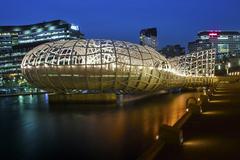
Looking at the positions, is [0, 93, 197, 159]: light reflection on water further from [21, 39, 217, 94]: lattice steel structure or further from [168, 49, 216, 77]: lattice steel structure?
[168, 49, 216, 77]: lattice steel structure

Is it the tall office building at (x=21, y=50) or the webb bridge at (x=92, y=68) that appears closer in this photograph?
the webb bridge at (x=92, y=68)

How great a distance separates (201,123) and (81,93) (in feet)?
98.2

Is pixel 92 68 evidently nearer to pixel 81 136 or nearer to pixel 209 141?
pixel 81 136

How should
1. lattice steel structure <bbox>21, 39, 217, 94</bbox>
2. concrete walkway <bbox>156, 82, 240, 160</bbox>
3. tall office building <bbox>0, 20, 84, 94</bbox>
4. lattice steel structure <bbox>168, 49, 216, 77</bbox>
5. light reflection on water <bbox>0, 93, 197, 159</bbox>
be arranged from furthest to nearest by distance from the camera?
tall office building <bbox>0, 20, 84, 94</bbox>, lattice steel structure <bbox>168, 49, 216, 77</bbox>, lattice steel structure <bbox>21, 39, 217, 94</bbox>, light reflection on water <bbox>0, 93, 197, 159</bbox>, concrete walkway <bbox>156, 82, 240, 160</bbox>

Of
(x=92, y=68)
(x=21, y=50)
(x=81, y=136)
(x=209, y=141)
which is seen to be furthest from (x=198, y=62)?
(x=21, y=50)

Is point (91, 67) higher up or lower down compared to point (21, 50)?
lower down

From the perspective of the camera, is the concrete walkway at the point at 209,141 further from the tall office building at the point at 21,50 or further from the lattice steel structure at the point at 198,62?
the tall office building at the point at 21,50

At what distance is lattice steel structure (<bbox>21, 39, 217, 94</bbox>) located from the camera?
156 ft

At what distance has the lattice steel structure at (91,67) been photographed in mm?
47562

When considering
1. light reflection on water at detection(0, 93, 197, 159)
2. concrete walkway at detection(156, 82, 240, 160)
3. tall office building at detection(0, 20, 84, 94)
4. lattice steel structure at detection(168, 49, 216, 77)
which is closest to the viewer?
concrete walkway at detection(156, 82, 240, 160)

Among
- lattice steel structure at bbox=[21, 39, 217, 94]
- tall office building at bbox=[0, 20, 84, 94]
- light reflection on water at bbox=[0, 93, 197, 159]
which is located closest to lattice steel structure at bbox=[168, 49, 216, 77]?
lattice steel structure at bbox=[21, 39, 217, 94]

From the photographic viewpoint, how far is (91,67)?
47.1 meters

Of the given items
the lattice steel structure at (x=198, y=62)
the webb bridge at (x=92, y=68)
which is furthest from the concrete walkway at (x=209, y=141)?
the lattice steel structure at (x=198, y=62)

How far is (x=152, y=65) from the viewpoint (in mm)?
53188
